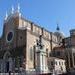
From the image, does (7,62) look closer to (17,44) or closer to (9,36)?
(17,44)

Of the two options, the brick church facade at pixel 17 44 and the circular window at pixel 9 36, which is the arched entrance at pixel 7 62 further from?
the circular window at pixel 9 36

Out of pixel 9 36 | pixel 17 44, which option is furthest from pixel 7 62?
pixel 9 36

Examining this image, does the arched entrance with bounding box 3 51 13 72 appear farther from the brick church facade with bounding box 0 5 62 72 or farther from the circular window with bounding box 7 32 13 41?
the circular window with bounding box 7 32 13 41

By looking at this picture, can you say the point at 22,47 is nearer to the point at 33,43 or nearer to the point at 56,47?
the point at 33,43

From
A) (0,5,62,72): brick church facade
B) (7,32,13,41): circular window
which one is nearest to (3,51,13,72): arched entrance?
(0,5,62,72): brick church facade

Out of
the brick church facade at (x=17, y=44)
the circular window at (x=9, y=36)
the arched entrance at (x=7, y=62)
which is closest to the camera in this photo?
the brick church facade at (x=17, y=44)

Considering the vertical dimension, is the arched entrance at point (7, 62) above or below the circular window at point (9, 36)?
below

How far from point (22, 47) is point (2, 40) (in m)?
7.56

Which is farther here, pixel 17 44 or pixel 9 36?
pixel 9 36

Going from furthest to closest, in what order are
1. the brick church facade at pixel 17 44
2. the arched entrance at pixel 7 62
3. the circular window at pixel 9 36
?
1. the circular window at pixel 9 36
2. the arched entrance at pixel 7 62
3. the brick church facade at pixel 17 44

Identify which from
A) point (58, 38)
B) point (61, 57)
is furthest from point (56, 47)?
point (58, 38)

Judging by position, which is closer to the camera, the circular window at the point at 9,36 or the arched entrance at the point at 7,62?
the arched entrance at the point at 7,62

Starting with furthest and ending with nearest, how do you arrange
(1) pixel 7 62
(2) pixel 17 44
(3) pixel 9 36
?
(3) pixel 9 36 < (1) pixel 7 62 < (2) pixel 17 44

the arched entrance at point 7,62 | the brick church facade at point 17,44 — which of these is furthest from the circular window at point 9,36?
the arched entrance at point 7,62
